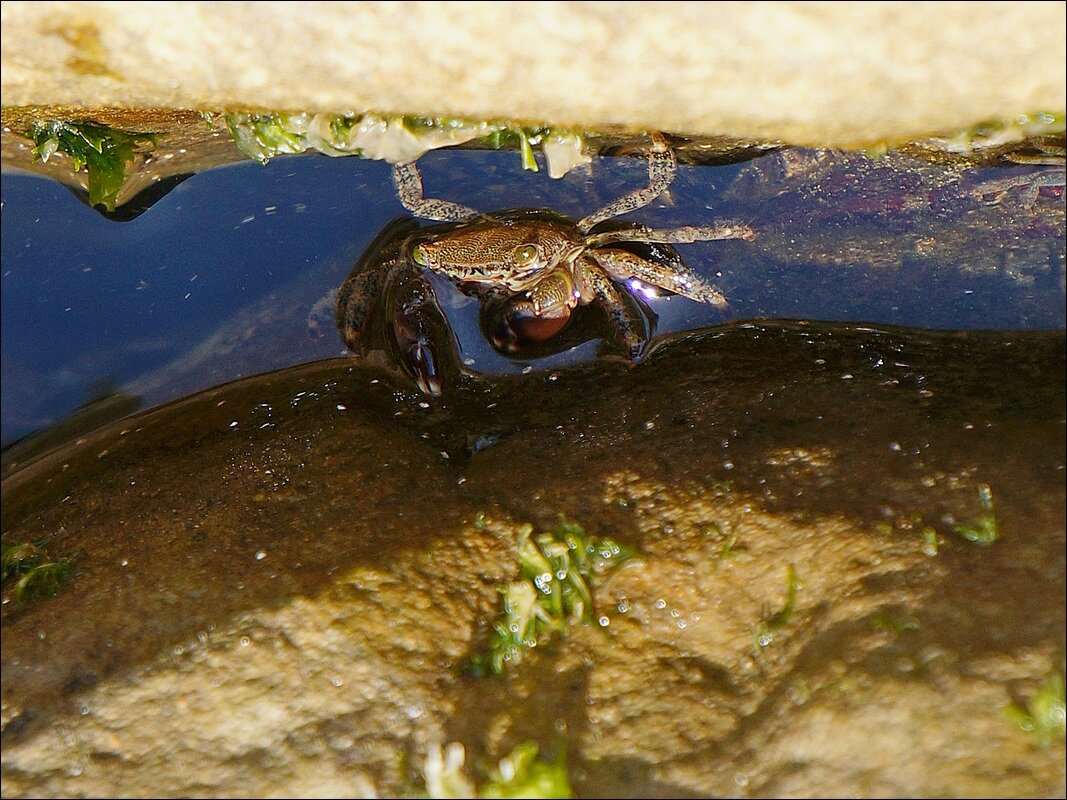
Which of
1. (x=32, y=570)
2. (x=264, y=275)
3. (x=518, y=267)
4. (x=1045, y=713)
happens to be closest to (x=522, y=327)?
(x=518, y=267)

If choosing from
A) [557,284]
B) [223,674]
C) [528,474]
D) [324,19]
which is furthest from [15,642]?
[557,284]

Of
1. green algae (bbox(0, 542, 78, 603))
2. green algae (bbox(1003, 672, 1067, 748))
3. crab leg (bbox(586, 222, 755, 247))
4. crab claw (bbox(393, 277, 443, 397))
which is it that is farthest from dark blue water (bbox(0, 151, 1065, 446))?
green algae (bbox(1003, 672, 1067, 748))

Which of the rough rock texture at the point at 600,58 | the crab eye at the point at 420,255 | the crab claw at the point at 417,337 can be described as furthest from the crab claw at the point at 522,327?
the rough rock texture at the point at 600,58

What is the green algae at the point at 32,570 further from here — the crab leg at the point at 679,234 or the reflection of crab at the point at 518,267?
the crab leg at the point at 679,234

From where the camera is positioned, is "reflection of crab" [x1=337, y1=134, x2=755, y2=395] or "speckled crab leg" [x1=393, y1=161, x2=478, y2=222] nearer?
"speckled crab leg" [x1=393, y1=161, x2=478, y2=222]

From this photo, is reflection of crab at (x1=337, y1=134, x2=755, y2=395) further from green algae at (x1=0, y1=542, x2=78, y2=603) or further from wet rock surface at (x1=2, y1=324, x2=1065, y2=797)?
green algae at (x1=0, y1=542, x2=78, y2=603)

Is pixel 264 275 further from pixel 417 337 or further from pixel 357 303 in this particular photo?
pixel 417 337
